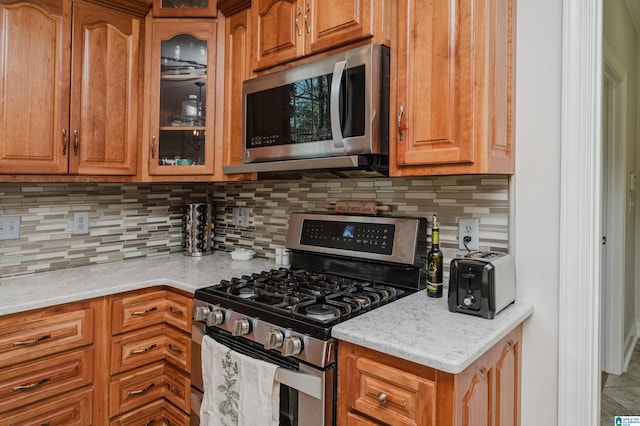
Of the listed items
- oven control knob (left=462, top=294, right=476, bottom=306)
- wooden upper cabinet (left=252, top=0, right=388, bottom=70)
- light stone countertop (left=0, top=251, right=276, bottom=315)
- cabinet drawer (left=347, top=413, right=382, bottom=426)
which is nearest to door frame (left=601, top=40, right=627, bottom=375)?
oven control knob (left=462, top=294, right=476, bottom=306)

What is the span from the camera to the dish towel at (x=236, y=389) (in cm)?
138

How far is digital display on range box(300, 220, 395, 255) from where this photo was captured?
1.80 metres

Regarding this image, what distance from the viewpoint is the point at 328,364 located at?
1270 mm

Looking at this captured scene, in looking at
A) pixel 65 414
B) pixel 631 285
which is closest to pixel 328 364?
pixel 65 414

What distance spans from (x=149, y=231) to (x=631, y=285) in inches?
153

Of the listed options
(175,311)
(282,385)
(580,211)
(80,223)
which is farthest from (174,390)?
(580,211)

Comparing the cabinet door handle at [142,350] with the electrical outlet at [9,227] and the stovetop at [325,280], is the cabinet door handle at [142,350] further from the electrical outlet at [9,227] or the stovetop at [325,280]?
the electrical outlet at [9,227]

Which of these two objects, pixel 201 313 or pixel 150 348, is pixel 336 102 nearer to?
pixel 201 313

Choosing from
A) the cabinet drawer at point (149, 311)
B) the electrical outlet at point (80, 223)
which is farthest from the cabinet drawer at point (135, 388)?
the electrical outlet at point (80, 223)

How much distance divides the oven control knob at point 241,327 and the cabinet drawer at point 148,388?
56 cm

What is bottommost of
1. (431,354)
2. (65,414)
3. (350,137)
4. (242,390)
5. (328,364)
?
(65,414)

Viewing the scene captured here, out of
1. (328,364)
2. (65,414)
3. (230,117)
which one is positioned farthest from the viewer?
(230,117)

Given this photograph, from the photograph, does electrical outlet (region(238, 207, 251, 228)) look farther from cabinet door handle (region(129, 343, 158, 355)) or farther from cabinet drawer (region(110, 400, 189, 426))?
cabinet drawer (region(110, 400, 189, 426))

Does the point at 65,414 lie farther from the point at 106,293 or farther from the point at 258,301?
the point at 258,301
